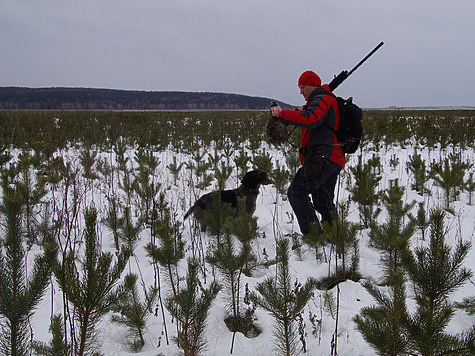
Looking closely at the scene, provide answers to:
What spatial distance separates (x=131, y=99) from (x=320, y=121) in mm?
106400

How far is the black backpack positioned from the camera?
3281 mm

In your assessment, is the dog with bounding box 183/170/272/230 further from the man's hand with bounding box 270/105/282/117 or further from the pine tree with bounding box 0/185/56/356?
the pine tree with bounding box 0/185/56/356

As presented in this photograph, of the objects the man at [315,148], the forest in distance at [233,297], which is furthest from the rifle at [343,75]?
the forest in distance at [233,297]

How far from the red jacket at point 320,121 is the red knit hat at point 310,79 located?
13 cm

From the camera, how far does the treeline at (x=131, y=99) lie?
281ft

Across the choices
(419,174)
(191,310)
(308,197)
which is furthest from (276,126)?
(419,174)

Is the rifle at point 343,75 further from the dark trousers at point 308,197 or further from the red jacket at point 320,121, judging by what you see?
the dark trousers at point 308,197

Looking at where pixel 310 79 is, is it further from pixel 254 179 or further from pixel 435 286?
pixel 435 286

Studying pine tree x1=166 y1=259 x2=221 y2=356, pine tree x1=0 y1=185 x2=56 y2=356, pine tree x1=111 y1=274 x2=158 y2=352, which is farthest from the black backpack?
pine tree x1=0 y1=185 x2=56 y2=356

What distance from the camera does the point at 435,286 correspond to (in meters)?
1.23

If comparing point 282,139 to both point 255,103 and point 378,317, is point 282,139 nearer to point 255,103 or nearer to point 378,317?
point 378,317

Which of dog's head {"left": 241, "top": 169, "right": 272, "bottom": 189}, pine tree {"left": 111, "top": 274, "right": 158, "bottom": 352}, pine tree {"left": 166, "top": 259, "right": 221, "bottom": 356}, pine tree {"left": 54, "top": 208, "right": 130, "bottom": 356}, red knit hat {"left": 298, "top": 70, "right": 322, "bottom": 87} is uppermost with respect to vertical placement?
red knit hat {"left": 298, "top": 70, "right": 322, "bottom": 87}

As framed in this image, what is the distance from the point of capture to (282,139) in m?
3.03

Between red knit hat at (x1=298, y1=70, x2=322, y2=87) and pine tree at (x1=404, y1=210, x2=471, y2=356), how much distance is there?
2.45 meters
